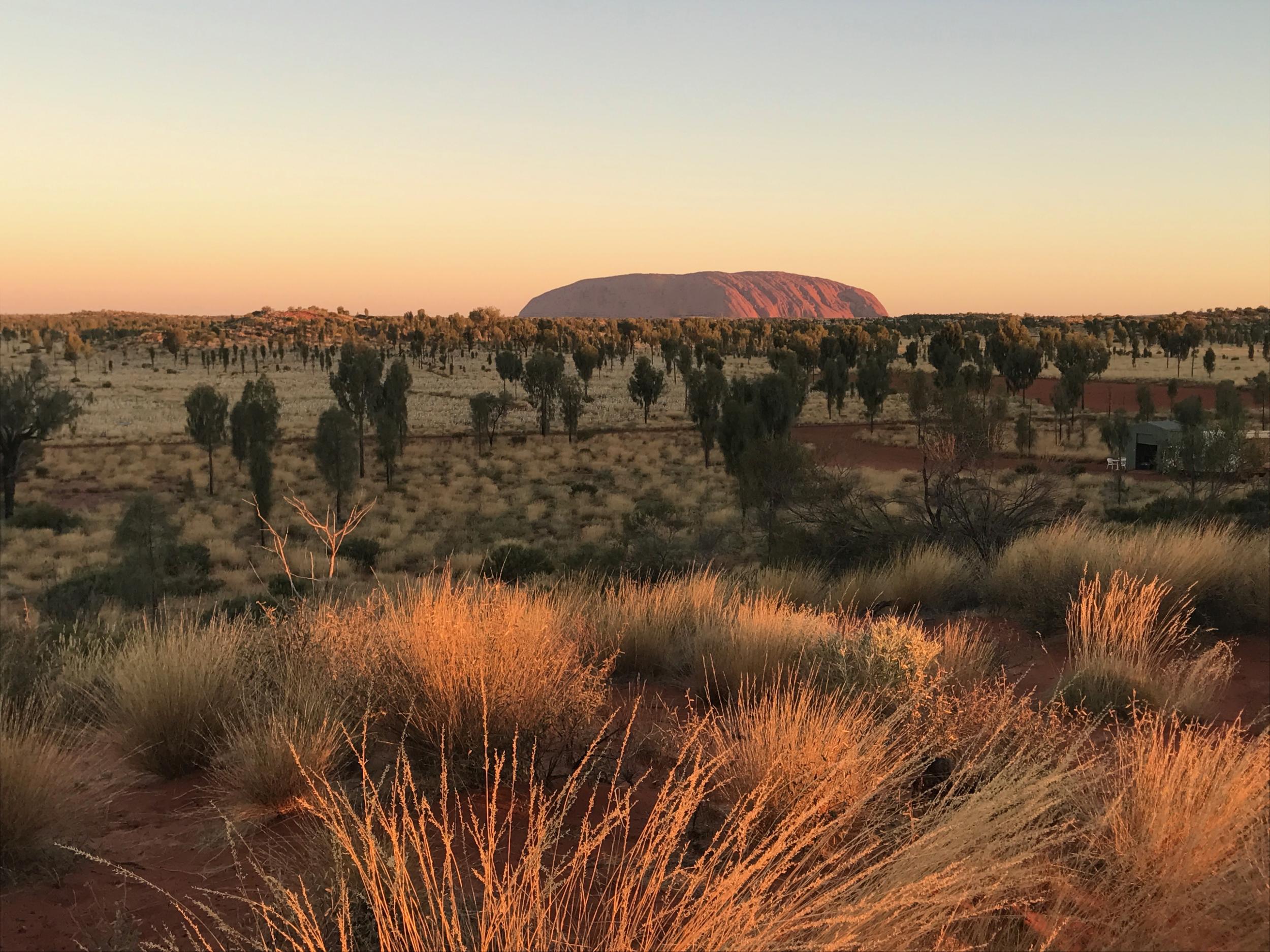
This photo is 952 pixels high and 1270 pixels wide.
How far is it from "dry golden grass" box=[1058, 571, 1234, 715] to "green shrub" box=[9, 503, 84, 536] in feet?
103

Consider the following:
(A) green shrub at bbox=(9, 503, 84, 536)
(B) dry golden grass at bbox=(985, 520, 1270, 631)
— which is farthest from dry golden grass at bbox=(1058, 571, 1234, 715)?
(A) green shrub at bbox=(9, 503, 84, 536)

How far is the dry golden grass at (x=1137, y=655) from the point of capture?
5.57m

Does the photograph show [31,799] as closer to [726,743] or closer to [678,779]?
[678,779]

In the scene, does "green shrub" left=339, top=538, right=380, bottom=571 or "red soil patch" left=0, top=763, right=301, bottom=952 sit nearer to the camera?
"red soil patch" left=0, top=763, right=301, bottom=952

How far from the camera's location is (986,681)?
5.36 metres

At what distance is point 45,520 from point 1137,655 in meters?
33.1

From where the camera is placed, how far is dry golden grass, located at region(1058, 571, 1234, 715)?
5.57 meters

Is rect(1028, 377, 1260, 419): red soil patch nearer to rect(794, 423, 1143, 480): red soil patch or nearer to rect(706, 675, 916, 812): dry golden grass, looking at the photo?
rect(794, 423, 1143, 480): red soil patch

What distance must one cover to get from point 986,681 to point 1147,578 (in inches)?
141

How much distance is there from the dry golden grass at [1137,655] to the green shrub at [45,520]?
103ft

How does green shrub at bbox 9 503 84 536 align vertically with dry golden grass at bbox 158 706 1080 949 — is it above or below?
below

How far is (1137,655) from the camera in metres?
6.22

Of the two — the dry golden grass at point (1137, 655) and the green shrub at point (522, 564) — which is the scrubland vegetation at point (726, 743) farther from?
the green shrub at point (522, 564)

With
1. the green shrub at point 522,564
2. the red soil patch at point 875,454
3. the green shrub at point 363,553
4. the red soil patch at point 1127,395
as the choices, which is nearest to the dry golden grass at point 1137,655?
the green shrub at point 522,564
